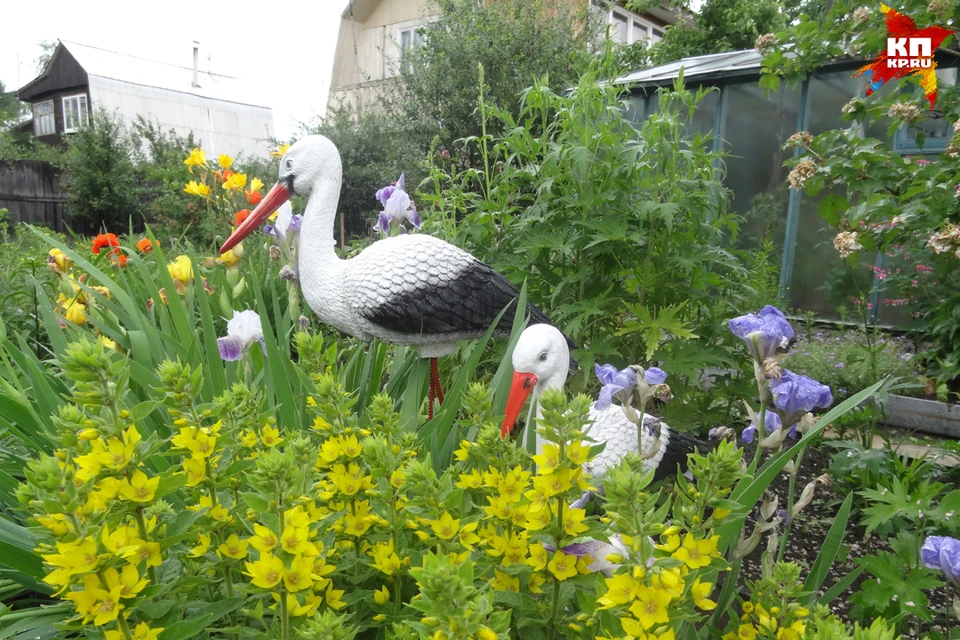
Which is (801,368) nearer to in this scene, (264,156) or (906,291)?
(906,291)

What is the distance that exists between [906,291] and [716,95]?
2985 mm

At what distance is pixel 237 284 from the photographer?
222 centimetres

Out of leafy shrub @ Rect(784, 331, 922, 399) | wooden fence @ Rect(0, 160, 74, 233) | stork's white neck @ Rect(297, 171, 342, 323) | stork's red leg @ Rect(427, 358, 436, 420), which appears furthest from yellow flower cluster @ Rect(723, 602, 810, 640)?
wooden fence @ Rect(0, 160, 74, 233)

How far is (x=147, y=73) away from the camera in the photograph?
49.1ft

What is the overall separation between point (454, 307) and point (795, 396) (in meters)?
1.04

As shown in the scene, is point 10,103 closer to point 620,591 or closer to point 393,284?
point 393,284

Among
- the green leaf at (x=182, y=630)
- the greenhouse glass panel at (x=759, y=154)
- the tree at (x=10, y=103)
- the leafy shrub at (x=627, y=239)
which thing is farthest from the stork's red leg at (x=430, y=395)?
the tree at (x=10, y=103)

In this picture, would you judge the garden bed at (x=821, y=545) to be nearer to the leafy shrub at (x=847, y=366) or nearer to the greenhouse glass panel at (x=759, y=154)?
the leafy shrub at (x=847, y=366)

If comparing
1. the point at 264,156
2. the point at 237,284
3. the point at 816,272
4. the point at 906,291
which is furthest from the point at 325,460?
the point at 264,156

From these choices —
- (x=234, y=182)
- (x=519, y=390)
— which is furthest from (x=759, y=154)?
(x=519, y=390)

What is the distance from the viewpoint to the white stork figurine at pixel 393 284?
170 cm

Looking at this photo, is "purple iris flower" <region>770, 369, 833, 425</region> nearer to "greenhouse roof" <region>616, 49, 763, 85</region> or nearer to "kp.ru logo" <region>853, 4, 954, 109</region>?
"kp.ru logo" <region>853, 4, 954, 109</region>

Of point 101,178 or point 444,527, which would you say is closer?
point 444,527

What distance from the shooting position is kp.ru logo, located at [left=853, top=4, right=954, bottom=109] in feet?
7.51
